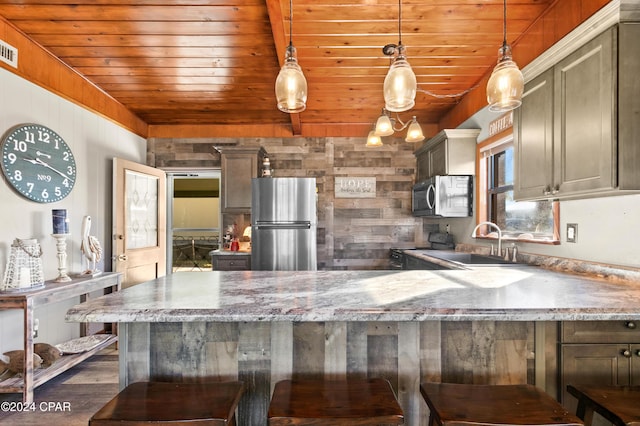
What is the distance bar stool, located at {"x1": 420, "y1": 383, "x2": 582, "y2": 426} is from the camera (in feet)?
3.31

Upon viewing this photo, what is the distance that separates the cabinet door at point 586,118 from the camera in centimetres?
155

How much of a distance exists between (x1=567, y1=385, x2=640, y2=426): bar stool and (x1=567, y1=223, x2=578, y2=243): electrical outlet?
1223 mm

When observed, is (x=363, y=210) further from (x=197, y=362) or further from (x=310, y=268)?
(x=197, y=362)

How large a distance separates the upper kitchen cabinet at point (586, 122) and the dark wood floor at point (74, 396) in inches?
123

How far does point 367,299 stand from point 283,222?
248 centimetres

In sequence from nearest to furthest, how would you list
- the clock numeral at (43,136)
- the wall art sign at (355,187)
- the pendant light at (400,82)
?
1. the pendant light at (400,82)
2. the clock numeral at (43,136)
3. the wall art sign at (355,187)

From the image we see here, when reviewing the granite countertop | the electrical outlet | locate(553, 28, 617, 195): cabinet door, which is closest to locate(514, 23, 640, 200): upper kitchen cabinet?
locate(553, 28, 617, 195): cabinet door

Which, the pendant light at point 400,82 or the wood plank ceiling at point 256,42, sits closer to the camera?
the pendant light at point 400,82

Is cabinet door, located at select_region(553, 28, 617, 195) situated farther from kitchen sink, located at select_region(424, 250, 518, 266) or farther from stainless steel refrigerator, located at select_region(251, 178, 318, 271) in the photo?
stainless steel refrigerator, located at select_region(251, 178, 318, 271)

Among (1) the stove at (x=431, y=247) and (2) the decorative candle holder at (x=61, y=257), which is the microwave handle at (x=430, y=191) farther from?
(2) the decorative candle holder at (x=61, y=257)

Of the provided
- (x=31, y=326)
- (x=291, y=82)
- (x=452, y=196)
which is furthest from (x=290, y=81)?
(x=452, y=196)

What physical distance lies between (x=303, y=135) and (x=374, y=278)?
3088 millimetres

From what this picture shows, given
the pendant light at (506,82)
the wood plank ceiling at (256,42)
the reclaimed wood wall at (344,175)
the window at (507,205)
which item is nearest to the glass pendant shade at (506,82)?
the pendant light at (506,82)

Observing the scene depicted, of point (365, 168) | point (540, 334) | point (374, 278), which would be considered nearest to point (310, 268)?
point (365, 168)
